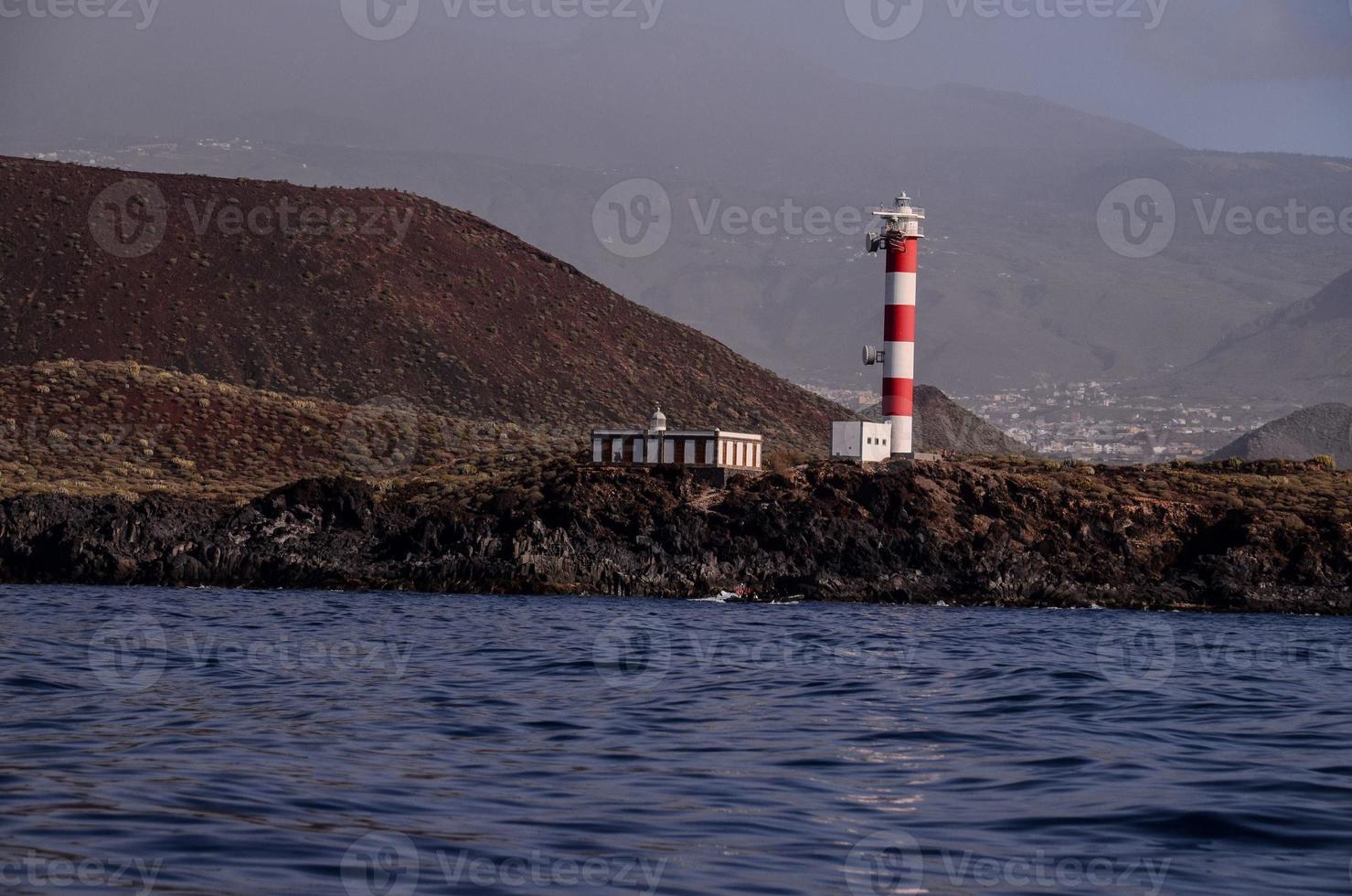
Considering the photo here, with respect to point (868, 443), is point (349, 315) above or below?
above

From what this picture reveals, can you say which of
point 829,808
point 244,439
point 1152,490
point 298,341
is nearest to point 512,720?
point 829,808

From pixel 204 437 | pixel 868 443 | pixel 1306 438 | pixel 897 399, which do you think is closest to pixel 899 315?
pixel 897 399

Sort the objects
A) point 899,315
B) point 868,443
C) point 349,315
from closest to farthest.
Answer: point 899,315 < point 868,443 < point 349,315

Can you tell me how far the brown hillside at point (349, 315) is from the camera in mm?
99188

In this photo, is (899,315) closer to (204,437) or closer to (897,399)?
(897,399)

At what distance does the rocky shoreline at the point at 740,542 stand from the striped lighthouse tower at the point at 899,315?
3168 mm

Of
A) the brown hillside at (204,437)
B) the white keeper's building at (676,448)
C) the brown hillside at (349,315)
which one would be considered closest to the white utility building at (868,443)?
the white keeper's building at (676,448)

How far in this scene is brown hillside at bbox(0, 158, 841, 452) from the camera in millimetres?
99188

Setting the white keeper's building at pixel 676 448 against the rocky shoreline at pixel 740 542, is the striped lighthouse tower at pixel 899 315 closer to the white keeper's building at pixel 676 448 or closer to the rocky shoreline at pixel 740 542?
the rocky shoreline at pixel 740 542

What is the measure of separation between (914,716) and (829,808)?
6716 mm

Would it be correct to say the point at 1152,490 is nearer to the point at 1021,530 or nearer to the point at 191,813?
the point at 1021,530

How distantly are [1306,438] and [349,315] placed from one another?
8994 centimetres

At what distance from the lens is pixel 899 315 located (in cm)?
6034

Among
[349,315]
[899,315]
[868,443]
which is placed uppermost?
[349,315]
